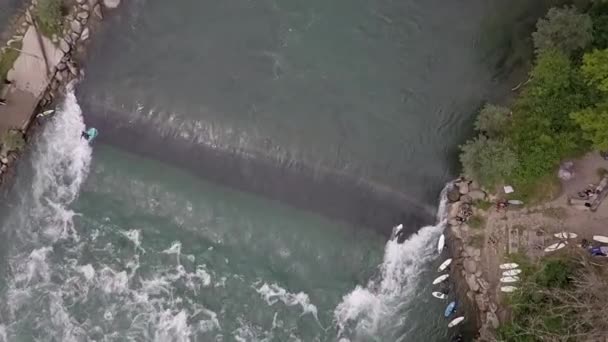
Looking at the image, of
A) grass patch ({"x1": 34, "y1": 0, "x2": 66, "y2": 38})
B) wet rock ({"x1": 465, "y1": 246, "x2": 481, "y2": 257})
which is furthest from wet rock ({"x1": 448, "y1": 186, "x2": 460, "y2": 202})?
grass patch ({"x1": 34, "y1": 0, "x2": 66, "y2": 38})

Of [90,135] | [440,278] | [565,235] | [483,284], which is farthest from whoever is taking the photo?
[90,135]

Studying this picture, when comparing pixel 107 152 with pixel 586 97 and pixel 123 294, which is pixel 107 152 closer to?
pixel 123 294

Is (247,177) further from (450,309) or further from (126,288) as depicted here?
(450,309)

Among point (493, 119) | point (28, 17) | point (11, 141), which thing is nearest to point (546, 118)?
point (493, 119)

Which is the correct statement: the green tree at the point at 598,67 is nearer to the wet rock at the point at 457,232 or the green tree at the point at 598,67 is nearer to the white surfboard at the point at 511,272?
the wet rock at the point at 457,232

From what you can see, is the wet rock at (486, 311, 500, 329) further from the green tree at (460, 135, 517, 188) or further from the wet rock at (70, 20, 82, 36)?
the wet rock at (70, 20, 82, 36)
